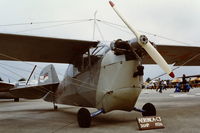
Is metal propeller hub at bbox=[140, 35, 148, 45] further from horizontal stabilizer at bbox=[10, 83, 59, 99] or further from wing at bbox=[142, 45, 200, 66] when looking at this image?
horizontal stabilizer at bbox=[10, 83, 59, 99]

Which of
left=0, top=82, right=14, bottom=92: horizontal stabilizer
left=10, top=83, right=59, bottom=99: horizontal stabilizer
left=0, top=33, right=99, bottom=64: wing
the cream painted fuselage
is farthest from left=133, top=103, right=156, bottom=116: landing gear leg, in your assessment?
left=0, top=82, right=14, bottom=92: horizontal stabilizer

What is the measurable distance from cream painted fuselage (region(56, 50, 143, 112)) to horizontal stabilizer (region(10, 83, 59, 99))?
353 centimetres

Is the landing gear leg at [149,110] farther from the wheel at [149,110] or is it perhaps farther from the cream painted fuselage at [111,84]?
the cream painted fuselage at [111,84]

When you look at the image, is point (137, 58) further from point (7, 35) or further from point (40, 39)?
point (7, 35)

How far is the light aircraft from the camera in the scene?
6.32m

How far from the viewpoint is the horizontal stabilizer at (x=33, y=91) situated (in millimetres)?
10641

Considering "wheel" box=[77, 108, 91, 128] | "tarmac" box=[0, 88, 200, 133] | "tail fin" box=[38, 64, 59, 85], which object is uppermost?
"tail fin" box=[38, 64, 59, 85]

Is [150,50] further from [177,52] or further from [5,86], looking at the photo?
[5,86]

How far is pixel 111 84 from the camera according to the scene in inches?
256

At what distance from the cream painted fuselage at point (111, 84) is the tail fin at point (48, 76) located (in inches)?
160

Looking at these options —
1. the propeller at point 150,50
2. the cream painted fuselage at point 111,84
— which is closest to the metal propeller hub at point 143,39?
the propeller at point 150,50

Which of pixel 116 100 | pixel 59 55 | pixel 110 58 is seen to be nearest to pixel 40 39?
pixel 59 55

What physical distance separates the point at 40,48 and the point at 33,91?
317 cm

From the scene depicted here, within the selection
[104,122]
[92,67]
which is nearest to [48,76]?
[92,67]
